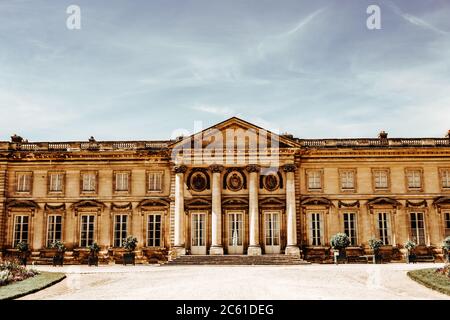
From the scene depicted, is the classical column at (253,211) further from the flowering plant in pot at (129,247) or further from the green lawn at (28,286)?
the green lawn at (28,286)

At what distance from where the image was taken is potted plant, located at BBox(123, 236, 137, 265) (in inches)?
1237

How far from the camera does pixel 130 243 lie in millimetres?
31641

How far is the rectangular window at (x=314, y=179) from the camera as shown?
33.4 metres

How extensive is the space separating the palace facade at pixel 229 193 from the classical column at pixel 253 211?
0.29ft

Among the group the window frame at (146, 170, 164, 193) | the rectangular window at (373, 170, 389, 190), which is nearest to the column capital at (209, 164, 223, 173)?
the window frame at (146, 170, 164, 193)

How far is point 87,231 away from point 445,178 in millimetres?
24217

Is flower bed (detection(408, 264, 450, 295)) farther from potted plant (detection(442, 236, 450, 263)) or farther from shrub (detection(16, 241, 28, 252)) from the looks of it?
shrub (detection(16, 241, 28, 252))

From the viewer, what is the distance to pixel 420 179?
33312 mm

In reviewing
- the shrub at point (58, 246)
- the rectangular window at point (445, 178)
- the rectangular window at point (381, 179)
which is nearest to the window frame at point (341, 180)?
the rectangular window at point (381, 179)

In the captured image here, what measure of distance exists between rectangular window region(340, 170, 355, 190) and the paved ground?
33.3 ft

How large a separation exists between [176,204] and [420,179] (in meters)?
16.3

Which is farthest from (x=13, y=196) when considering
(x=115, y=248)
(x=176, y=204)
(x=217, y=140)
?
(x=217, y=140)

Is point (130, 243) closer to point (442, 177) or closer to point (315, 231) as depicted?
point (315, 231)
